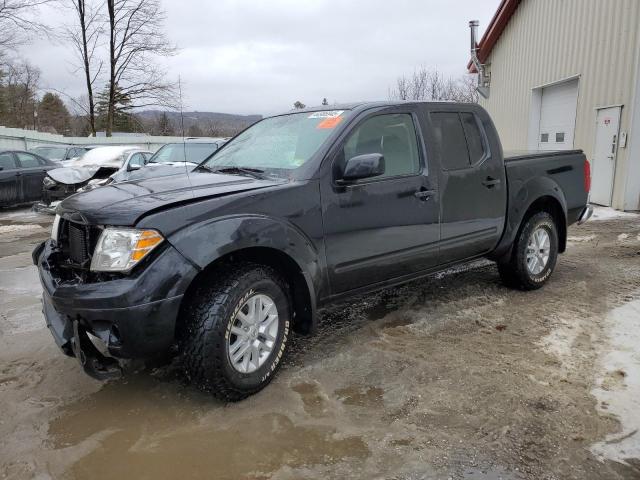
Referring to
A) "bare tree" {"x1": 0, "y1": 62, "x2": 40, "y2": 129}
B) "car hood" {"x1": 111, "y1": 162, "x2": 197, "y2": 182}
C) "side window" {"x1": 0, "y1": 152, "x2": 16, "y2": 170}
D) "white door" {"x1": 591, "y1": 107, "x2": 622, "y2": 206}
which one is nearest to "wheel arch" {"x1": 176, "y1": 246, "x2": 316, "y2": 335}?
"car hood" {"x1": 111, "y1": 162, "x2": 197, "y2": 182}

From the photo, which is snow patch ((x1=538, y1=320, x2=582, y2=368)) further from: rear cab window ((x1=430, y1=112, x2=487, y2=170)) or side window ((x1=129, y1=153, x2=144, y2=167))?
side window ((x1=129, y1=153, x2=144, y2=167))

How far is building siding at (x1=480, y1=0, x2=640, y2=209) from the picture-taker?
32.6ft

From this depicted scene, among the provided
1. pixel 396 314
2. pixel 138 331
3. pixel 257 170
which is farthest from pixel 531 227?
pixel 138 331

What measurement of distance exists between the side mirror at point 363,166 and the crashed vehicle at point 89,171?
8.37 metres

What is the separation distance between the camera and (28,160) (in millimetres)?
13328

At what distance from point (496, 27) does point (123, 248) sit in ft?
49.6

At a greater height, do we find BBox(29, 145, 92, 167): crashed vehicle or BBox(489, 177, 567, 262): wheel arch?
BBox(29, 145, 92, 167): crashed vehicle

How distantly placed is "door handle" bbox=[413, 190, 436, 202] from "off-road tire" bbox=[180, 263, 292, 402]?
1439 millimetres

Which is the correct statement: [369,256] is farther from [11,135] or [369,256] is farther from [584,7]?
[11,135]

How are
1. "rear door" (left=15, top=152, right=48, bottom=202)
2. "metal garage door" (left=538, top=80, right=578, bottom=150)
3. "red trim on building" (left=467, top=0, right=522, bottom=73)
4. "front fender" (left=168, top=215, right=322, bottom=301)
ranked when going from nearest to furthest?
"front fender" (left=168, top=215, right=322, bottom=301)
"metal garage door" (left=538, top=80, right=578, bottom=150)
"rear door" (left=15, top=152, right=48, bottom=202)
"red trim on building" (left=467, top=0, right=522, bottom=73)

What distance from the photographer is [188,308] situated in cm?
295

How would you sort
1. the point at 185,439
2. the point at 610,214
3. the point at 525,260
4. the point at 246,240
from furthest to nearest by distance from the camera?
1. the point at 610,214
2. the point at 525,260
3. the point at 246,240
4. the point at 185,439

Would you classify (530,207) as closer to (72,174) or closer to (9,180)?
(72,174)

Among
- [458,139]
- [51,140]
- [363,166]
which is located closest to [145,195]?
[363,166]
